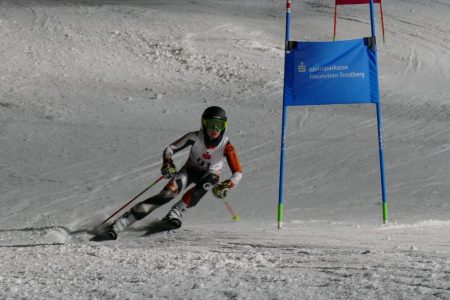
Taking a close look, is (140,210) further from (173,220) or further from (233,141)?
(233,141)

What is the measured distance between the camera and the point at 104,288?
4.33 m

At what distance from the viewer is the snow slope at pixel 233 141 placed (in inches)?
184

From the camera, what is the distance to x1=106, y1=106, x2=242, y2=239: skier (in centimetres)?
745

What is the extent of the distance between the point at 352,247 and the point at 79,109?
29.7 feet

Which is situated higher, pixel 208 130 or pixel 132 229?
pixel 208 130

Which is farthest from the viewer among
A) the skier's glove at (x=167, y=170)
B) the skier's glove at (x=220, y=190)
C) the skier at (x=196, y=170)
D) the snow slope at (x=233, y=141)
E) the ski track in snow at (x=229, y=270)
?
the skier at (x=196, y=170)

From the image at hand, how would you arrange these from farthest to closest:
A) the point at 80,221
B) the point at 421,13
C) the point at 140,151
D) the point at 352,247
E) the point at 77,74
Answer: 1. the point at 421,13
2. the point at 77,74
3. the point at 140,151
4. the point at 80,221
5. the point at 352,247

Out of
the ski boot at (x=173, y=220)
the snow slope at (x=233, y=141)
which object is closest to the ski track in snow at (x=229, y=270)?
the snow slope at (x=233, y=141)

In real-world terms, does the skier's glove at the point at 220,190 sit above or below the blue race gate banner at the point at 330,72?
below

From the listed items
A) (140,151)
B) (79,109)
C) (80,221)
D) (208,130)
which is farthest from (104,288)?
(79,109)

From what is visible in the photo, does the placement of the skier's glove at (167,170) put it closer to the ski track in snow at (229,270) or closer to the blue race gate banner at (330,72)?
the ski track in snow at (229,270)

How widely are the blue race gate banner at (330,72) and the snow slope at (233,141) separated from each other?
1294mm

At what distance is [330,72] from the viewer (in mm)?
7516

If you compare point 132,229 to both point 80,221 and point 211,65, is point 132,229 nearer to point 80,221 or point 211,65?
point 80,221
